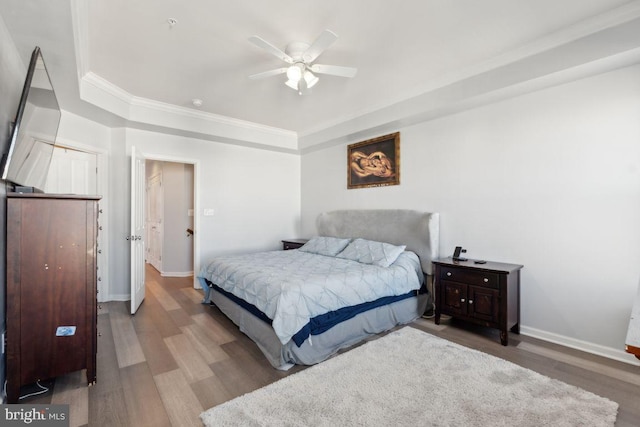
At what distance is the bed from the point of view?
248 cm

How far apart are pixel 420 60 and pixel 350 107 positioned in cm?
145

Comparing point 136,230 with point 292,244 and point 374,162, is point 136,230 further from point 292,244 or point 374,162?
point 374,162

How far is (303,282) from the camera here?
2646 millimetres

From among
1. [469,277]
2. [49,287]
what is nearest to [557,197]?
[469,277]

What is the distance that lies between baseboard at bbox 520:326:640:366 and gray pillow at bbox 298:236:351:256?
229cm

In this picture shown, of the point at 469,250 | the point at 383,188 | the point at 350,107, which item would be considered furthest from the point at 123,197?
the point at 469,250

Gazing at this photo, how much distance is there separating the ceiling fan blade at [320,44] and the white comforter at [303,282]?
76.8 inches

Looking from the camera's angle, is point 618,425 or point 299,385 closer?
point 618,425

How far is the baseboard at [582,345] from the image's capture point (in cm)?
251

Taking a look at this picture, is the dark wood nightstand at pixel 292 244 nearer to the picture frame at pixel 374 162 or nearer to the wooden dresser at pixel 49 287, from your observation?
the picture frame at pixel 374 162

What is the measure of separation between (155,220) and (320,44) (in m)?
5.87

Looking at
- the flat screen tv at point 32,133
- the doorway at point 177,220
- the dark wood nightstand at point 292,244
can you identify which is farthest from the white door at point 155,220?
the flat screen tv at point 32,133

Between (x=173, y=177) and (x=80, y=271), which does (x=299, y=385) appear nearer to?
(x=80, y=271)

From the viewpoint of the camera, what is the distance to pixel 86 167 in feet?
13.2
